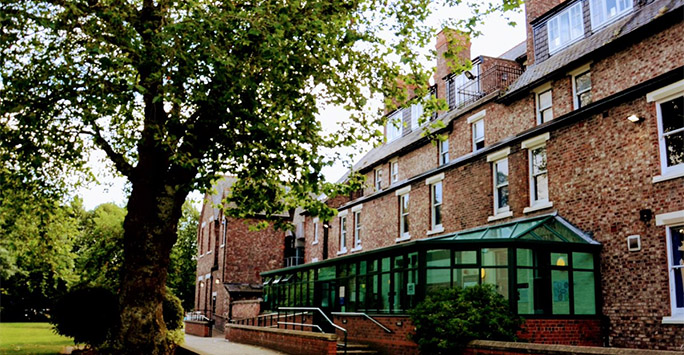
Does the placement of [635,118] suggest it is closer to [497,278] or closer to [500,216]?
[497,278]

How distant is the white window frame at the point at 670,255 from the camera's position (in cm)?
1366

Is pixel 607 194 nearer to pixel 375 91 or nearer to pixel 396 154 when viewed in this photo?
pixel 375 91

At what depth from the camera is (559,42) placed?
803 inches

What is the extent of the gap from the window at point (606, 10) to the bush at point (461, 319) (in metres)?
9.22

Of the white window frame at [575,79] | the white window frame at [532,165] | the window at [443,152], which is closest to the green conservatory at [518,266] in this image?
the white window frame at [532,165]

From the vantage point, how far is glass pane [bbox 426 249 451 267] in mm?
16688

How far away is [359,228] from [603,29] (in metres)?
15.8

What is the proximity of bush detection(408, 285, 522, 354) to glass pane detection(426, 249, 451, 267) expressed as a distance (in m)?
1.70

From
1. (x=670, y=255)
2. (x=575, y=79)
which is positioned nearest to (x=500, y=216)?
(x=575, y=79)

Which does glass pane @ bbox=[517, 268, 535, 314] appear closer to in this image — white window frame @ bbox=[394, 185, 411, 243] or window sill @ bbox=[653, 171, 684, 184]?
window sill @ bbox=[653, 171, 684, 184]

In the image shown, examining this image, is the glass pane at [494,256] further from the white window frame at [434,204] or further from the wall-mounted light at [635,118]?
the white window frame at [434,204]

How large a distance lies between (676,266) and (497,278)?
4135mm

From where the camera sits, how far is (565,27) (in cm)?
2019

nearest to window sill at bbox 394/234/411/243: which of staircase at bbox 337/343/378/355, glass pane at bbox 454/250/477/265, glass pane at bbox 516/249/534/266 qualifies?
staircase at bbox 337/343/378/355
